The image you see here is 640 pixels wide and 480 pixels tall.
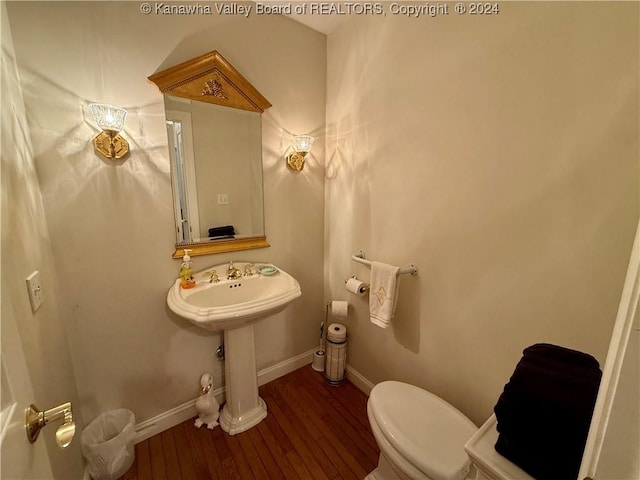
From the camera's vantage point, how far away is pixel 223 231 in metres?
1.59

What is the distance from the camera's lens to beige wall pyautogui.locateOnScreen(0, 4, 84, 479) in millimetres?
761

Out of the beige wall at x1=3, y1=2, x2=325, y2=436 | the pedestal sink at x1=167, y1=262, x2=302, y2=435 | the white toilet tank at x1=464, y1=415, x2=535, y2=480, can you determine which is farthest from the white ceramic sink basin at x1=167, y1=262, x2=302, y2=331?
the white toilet tank at x1=464, y1=415, x2=535, y2=480

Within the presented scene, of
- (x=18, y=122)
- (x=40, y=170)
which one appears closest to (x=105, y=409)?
(x=40, y=170)

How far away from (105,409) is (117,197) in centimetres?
111

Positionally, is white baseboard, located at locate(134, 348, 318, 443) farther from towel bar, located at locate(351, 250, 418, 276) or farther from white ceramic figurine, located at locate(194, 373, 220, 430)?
towel bar, located at locate(351, 250, 418, 276)

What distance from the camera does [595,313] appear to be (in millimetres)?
862

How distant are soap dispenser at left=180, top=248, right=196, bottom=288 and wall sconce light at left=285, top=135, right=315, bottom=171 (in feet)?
2.77

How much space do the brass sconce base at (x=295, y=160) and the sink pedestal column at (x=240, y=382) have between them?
1047mm

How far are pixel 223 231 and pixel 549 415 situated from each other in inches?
61.4

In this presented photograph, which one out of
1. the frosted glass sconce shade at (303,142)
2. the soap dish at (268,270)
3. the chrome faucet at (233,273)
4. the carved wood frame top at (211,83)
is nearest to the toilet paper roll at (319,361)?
the soap dish at (268,270)

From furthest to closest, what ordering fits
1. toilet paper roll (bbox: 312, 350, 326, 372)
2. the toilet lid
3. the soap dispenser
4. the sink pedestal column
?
toilet paper roll (bbox: 312, 350, 326, 372)
the sink pedestal column
the soap dispenser
the toilet lid

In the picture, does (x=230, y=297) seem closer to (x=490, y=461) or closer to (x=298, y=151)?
(x=298, y=151)

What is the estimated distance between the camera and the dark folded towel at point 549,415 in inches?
21.0

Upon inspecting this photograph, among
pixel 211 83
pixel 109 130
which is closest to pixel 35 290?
pixel 109 130
